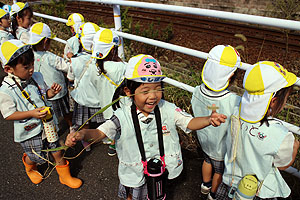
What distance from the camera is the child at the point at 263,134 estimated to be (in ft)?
5.25

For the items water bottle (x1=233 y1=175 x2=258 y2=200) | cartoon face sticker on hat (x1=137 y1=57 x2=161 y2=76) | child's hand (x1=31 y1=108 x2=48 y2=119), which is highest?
cartoon face sticker on hat (x1=137 y1=57 x2=161 y2=76)

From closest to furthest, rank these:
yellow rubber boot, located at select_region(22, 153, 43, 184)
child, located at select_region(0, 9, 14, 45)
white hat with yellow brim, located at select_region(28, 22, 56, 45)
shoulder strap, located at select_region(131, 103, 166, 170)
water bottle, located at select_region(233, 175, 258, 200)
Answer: water bottle, located at select_region(233, 175, 258, 200)
shoulder strap, located at select_region(131, 103, 166, 170)
yellow rubber boot, located at select_region(22, 153, 43, 184)
white hat with yellow brim, located at select_region(28, 22, 56, 45)
child, located at select_region(0, 9, 14, 45)

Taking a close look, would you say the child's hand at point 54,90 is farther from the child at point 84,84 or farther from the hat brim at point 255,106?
the hat brim at point 255,106

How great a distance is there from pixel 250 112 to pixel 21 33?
12.6 ft

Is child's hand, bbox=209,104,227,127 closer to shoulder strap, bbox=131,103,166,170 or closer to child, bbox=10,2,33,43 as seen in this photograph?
shoulder strap, bbox=131,103,166,170

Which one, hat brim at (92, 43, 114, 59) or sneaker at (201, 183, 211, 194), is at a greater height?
hat brim at (92, 43, 114, 59)

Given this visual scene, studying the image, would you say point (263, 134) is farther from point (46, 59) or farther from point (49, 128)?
point (46, 59)

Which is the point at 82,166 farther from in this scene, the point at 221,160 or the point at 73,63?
the point at 221,160

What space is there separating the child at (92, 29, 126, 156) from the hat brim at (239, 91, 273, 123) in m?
1.49

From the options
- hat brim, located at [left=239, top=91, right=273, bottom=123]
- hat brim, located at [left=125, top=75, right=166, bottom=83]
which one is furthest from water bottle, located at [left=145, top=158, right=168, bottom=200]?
hat brim, located at [left=239, top=91, right=273, bottom=123]

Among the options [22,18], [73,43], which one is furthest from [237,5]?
[22,18]

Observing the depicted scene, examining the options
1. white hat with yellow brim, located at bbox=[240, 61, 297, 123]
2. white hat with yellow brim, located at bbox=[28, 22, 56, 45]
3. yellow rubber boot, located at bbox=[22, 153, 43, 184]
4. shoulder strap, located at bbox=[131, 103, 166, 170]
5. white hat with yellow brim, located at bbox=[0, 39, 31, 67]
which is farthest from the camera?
white hat with yellow brim, located at bbox=[28, 22, 56, 45]

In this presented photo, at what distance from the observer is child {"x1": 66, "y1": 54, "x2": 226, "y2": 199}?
1.83 m

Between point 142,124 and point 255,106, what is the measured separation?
83cm
